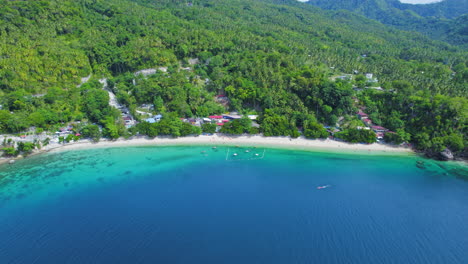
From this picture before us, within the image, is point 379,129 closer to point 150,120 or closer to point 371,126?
point 371,126

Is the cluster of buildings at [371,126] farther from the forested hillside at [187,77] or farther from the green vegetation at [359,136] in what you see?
the green vegetation at [359,136]

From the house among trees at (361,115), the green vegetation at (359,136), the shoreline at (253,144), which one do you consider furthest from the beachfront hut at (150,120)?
the house among trees at (361,115)

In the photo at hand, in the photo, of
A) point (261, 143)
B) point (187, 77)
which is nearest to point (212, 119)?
point (261, 143)

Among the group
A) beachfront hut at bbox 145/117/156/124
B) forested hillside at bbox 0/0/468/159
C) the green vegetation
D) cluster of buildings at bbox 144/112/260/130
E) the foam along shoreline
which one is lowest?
the foam along shoreline

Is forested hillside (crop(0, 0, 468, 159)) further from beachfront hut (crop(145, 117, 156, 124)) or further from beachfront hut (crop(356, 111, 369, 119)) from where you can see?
beachfront hut (crop(145, 117, 156, 124))

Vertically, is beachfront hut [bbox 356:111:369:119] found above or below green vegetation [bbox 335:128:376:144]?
above

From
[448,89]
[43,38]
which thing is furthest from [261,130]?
[43,38]

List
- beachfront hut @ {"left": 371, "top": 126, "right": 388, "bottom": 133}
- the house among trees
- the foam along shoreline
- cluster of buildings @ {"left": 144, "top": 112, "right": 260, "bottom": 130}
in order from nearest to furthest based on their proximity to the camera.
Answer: the foam along shoreline → beachfront hut @ {"left": 371, "top": 126, "right": 388, "bottom": 133} → cluster of buildings @ {"left": 144, "top": 112, "right": 260, "bottom": 130} → the house among trees

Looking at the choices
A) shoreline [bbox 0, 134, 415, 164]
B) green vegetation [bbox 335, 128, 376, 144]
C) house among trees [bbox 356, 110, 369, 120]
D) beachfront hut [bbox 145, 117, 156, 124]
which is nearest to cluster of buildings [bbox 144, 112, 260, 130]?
beachfront hut [bbox 145, 117, 156, 124]
